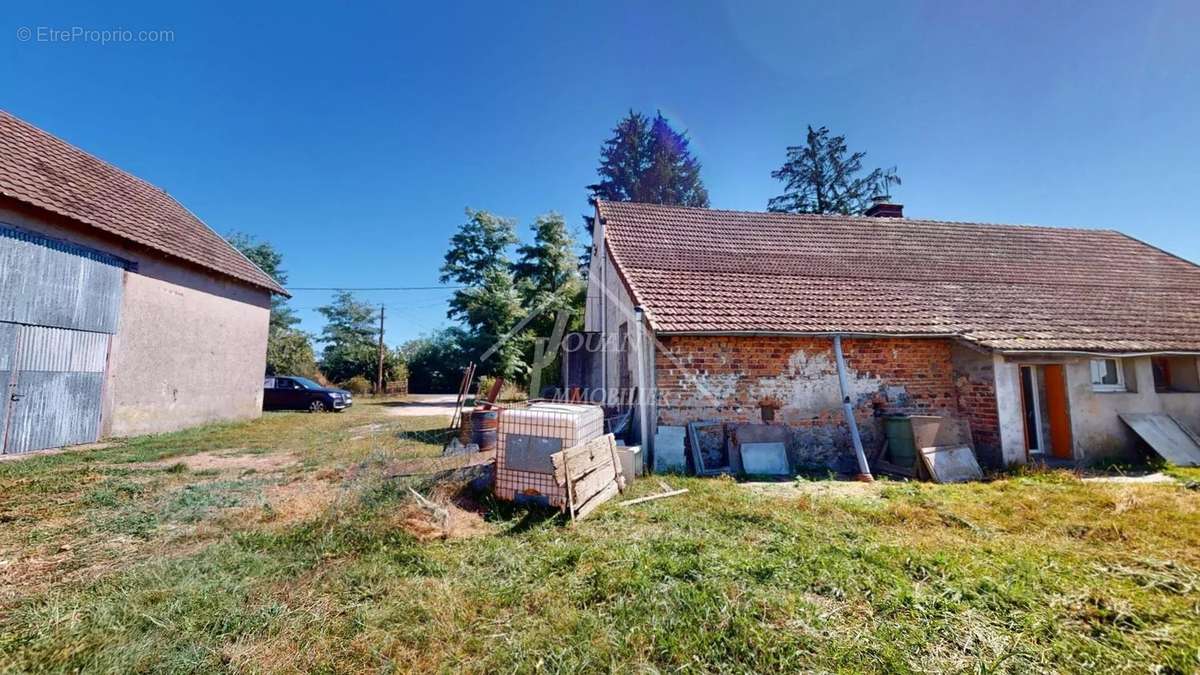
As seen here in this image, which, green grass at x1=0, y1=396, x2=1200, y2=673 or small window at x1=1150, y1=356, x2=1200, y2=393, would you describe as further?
small window at x1=1150, y1=356, x2=1200, y2=393

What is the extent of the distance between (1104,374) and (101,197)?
21.8 meters

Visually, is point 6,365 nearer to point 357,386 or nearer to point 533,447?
point 533,447

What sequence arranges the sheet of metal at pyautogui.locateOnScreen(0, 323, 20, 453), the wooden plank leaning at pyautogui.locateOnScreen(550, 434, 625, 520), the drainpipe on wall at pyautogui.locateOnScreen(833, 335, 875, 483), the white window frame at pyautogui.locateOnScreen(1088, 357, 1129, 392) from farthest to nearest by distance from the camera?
the white window frame at pyautogui.locateOnScreen(1088, 357, 1129, 392)
the sheet of metal at pyautogui.locateOnScreen(0, 323, 20, 453)
the drainpipe on wall at pyautogui.locateOnScreen(833, 335, 875, 483)
the wooden plank leaning at pyautogui.locateOnScreen(550, 434, 625, 520)

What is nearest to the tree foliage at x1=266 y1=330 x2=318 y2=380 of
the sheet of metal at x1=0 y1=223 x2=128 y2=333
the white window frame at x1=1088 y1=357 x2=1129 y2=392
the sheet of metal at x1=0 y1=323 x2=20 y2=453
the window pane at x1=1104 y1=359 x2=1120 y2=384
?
the sheet of metal at x1=0 y1=223 x2=128 y2=333

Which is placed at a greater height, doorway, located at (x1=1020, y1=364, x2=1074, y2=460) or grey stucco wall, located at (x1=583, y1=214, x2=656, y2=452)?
grey stucco wall, located at (x1=583, y1=214, x2=656, y2=452)

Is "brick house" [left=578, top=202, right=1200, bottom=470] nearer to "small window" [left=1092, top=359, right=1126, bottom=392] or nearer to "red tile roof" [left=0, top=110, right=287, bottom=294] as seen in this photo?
"small window" [left=1092, top=359, right=1126, bottom=392]

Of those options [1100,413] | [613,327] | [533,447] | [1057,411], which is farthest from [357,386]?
[1100,413]

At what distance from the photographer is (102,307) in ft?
30.7

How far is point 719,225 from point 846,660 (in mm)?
9940

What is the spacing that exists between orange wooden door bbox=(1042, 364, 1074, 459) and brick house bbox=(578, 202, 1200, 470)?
39 millimetres

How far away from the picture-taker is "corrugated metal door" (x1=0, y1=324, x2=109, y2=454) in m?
7.98

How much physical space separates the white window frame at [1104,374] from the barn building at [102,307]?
19.7m

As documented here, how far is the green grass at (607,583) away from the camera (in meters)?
2.47

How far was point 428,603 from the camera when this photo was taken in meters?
2.96
